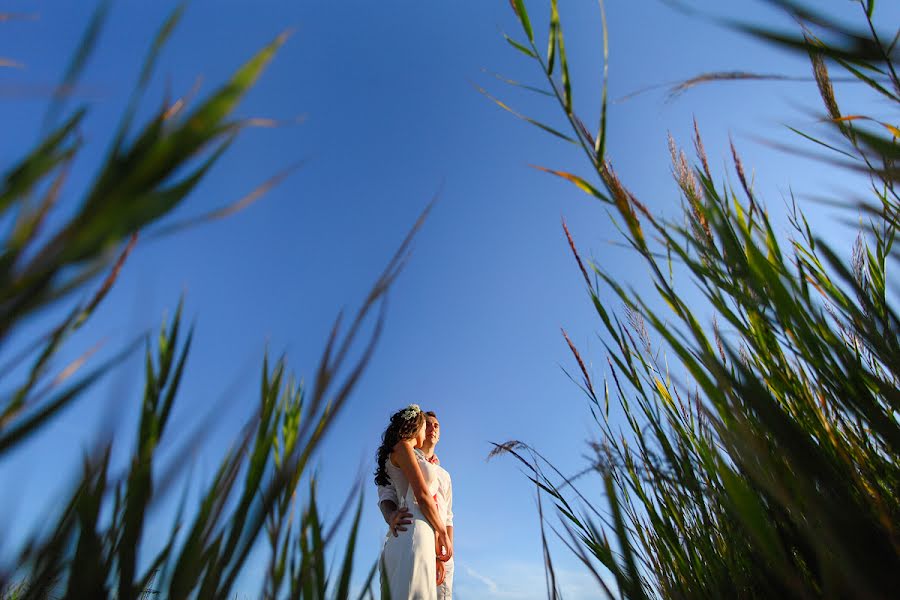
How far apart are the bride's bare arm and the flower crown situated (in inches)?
9.1

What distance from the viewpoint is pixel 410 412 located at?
332 cm

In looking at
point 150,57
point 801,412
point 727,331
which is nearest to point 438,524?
point 727,331

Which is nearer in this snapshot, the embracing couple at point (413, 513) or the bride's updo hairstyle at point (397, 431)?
the embracing couple at point (413, 513)

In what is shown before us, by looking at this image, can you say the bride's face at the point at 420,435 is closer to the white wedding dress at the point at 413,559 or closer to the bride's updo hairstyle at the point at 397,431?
the bride's updo hairstyle at the point at 397,431

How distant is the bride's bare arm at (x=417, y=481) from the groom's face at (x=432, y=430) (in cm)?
78

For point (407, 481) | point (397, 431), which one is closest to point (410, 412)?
point (397, 431)

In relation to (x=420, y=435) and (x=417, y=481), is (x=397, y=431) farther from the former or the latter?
(x=417, y=481)

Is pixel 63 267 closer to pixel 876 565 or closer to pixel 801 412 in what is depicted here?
pixel 876 565

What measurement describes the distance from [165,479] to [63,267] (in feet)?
0.74

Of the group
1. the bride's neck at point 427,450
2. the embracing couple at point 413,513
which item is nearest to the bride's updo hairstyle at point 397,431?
the embracing couple at point 413,513

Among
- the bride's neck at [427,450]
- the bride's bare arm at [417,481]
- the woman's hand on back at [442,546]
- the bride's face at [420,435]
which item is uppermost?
the bride's neck at [427,450]

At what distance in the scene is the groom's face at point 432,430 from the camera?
3.85 metres

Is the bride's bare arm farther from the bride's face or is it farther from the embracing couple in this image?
the bride's face

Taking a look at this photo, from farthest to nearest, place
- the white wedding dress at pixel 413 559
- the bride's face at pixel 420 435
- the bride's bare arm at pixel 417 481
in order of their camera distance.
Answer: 1. the bride's face at pixel 420 435
2. the bride's bare arm at pixel 417 481
3. the white wedding dress at pixel 413 559
